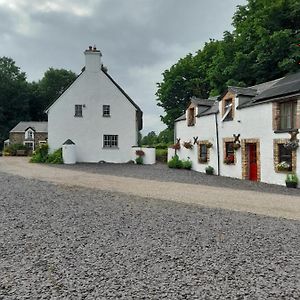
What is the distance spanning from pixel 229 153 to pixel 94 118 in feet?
43.1

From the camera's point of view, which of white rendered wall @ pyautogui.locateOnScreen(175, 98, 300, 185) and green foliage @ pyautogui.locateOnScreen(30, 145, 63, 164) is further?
green foliage @ pyautogui.locateOnScreen(30, 145, 63, 164)

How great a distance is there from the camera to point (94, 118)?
25969 millimetres

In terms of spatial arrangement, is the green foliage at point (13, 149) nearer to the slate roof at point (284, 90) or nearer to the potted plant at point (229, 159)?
the potted plant at point (229, 159)

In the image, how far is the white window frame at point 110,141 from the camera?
26.1 m

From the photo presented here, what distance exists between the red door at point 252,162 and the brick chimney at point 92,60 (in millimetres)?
15823

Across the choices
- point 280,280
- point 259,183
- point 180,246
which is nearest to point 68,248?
point 180,246

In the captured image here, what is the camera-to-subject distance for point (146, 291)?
A: 11.5 ft

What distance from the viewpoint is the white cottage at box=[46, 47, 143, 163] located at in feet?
84.0

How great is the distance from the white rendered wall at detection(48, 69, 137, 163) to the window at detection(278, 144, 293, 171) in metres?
14.6

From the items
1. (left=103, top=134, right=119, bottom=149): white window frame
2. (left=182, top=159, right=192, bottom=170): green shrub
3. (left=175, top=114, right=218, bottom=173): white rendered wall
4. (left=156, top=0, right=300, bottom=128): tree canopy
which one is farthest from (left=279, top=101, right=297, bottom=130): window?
(left=103, top=134, right=119, bottom=149): white window frame

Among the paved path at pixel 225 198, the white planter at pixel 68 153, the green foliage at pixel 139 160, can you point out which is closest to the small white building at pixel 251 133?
the paved path at pixel 225 198

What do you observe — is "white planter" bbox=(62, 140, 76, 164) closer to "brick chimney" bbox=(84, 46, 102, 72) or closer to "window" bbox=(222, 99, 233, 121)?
"brick chimney" bbox=(84, 46, 102, 72)

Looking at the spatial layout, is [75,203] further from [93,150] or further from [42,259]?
[93,150]

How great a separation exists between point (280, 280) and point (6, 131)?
58.8 metres
